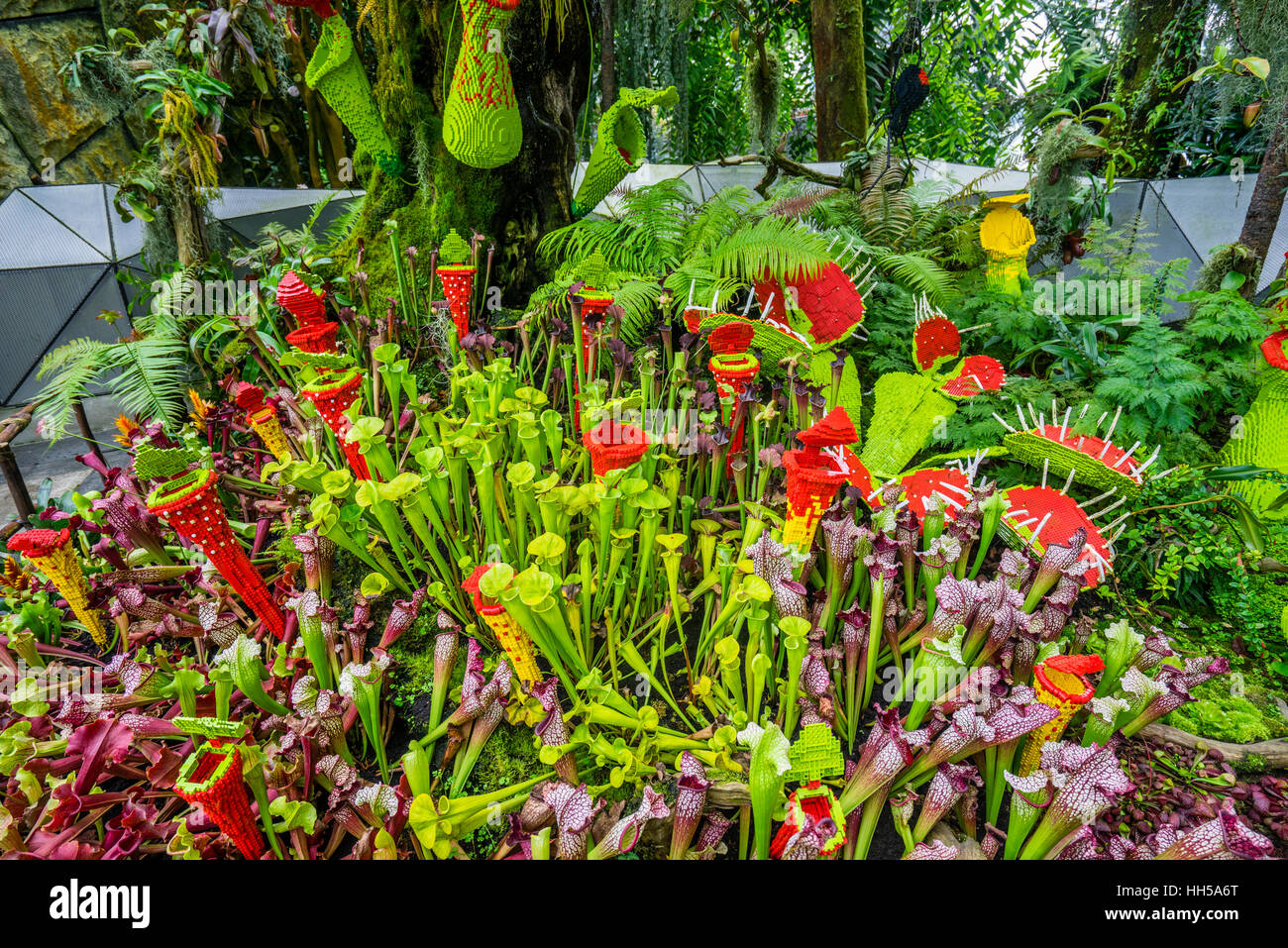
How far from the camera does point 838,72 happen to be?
17.0 feet

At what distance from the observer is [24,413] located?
1.89m

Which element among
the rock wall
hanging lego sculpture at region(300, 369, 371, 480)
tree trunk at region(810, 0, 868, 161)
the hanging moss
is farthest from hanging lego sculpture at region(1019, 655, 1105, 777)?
the rock wall

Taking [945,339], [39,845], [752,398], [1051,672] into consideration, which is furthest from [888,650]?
[39,845]

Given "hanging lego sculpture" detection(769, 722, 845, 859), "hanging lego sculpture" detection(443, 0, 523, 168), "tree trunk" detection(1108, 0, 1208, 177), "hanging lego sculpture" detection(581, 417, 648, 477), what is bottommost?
"hanging lego sculpture" detection(769, 722, 845, 859)

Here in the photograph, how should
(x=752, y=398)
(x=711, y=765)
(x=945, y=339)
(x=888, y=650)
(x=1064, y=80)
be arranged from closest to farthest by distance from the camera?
1. (x=711, y=765)
2. (x=888, y=650)
3. (x=752, y=398)
4. (x=945, y=339)
5. (x=1064, y=80)

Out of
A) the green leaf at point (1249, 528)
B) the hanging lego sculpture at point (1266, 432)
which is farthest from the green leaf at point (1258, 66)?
the green leaf at point (1249, 528)

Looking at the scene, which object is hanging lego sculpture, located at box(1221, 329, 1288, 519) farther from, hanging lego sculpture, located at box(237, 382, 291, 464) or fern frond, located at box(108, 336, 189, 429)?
fern frond, located at box(108, 336, 189, 429)

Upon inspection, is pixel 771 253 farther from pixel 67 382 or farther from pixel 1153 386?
pixel 67 382

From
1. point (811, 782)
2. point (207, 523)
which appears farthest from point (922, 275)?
point (207, 523)

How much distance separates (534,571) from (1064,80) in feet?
14.2

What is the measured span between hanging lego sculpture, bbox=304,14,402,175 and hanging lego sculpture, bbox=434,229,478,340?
63cm

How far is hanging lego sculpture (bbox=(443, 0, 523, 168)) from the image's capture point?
2104mm

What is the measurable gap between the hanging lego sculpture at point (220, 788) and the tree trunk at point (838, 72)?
535 cm

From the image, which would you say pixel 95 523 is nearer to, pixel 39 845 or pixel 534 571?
pixel 39 845
